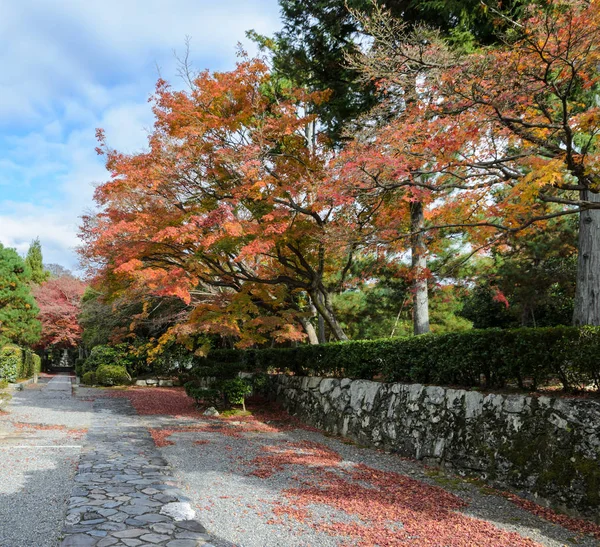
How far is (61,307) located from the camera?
28.0 metres

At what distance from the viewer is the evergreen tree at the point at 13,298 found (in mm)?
15445

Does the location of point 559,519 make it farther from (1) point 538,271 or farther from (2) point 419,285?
(1) point 538,271

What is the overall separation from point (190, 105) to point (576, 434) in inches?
337

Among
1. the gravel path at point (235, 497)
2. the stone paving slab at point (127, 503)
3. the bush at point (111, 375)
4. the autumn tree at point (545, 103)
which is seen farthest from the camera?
the bush at point (111, 375)

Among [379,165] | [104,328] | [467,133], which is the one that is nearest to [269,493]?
[379,165]

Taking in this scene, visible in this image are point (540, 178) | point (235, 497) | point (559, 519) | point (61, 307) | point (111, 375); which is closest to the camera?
point (559, 519)

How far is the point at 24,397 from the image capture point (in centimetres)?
1405

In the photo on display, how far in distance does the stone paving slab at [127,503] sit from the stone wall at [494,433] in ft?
10.6

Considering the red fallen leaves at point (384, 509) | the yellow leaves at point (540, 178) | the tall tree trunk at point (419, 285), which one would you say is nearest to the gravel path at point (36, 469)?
the red fallen leaves at point (384, 509)

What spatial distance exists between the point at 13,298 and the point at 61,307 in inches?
503

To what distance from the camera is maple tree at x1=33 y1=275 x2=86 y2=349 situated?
27828 millimetres

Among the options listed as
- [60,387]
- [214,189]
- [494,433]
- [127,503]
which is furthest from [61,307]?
[494,433]

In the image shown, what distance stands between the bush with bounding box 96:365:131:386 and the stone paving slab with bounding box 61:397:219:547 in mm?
12551

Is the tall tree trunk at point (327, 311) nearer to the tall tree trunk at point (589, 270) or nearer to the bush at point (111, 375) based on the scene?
the tall tree trunk at point (589, 270)
